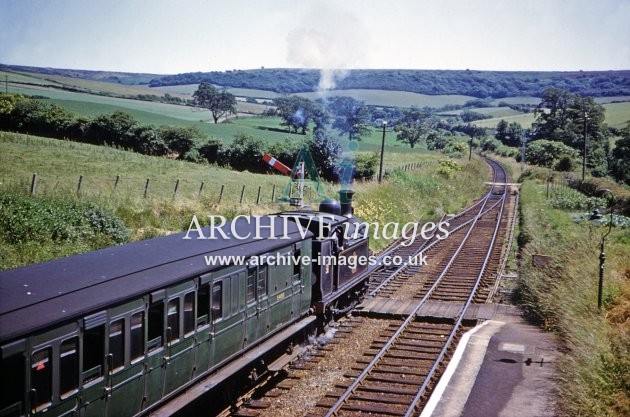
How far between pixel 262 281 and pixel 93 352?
4.41 m

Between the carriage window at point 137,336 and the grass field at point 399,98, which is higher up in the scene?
the grass field at point 399,98

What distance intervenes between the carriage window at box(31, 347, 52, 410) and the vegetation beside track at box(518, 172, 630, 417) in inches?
287

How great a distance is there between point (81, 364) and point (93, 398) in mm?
464

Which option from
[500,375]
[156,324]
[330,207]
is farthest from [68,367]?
[330,207]

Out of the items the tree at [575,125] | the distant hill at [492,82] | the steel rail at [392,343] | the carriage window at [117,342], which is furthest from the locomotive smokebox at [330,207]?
the distant hill at [492,82]

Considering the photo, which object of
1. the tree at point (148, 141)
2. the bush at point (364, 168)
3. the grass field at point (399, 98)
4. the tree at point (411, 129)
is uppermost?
the grass field at point (399, 98)

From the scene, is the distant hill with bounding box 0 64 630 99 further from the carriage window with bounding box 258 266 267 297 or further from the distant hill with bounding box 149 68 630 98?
the carriage window with bounding box 258 266 267 297

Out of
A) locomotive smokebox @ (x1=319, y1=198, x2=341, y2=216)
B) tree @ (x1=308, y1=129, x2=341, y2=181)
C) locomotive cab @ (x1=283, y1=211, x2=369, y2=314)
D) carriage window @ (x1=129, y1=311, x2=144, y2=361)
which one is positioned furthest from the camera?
tree @ (x1=308, y1=129, x2=341, y2=181)

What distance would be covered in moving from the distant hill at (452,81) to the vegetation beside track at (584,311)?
228 ft

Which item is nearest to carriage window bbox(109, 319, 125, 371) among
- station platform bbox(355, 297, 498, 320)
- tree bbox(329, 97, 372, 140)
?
station platform bbox(355, 297, 498, 320)

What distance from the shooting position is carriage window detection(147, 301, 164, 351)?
766cm

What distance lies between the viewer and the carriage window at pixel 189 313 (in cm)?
841

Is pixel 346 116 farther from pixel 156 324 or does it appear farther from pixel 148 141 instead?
pixel 156 324

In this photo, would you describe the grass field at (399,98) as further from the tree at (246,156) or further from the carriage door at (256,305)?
the carriage door at (256,305)
